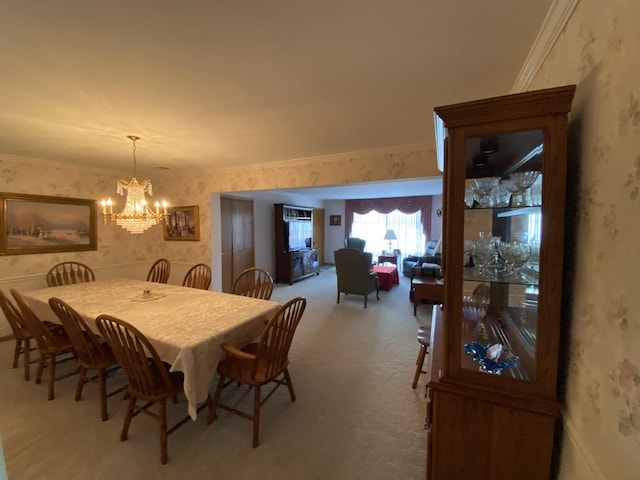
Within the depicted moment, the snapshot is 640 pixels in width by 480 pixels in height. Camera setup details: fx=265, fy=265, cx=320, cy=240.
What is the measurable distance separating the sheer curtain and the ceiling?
5.66 m

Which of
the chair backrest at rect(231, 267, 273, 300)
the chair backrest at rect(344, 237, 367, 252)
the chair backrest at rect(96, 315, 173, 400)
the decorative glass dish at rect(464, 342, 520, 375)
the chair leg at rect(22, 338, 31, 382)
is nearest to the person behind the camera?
the decorative glass dish at rect(464, 342, 520, 375)

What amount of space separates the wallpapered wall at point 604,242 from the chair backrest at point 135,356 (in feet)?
6.63

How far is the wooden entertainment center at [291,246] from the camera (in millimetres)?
6492

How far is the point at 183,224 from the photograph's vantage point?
4.54 m

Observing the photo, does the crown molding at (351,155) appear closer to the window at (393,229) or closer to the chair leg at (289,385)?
the chair leg at (289,385)

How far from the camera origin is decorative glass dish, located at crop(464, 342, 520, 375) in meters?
1.24

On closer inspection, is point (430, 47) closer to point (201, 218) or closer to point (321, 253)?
point (201, 218)

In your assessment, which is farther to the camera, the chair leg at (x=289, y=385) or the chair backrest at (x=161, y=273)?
the chair backrest at (x=161, y=273)

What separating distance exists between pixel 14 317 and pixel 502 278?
380 centimetres

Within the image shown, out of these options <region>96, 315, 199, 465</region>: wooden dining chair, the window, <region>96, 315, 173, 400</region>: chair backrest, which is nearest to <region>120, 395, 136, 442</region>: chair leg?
<region>96, 315, 199, 465</region>: wooden dining chair

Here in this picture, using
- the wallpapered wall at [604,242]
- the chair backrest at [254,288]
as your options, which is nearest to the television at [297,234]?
the chair backrest at [254,288]

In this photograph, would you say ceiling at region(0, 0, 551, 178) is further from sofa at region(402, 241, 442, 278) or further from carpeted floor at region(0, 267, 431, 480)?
sofa at region(402, 241, 442, 278)

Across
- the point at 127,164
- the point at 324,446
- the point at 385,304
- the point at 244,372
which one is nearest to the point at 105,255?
the point at 127,164

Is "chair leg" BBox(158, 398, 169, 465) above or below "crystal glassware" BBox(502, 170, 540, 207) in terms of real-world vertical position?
below
